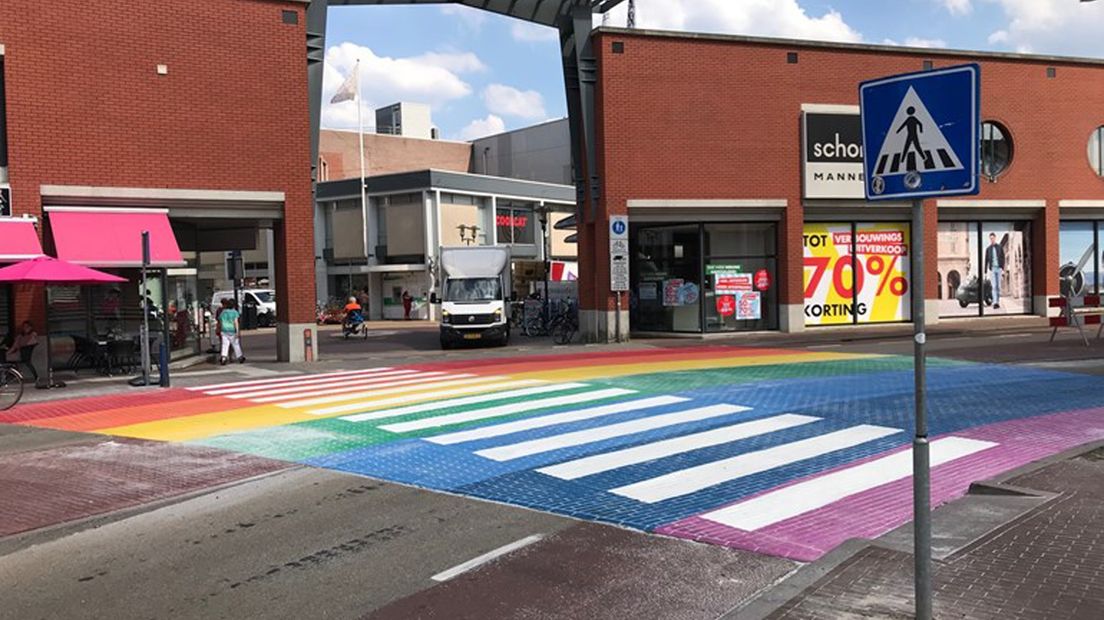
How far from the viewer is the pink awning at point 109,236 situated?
18547 millimetres

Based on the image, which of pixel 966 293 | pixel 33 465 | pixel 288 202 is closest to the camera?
pixel 33 465

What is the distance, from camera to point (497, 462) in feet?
28.9

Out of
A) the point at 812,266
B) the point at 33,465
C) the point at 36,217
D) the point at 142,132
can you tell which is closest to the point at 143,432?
the point at 33,465

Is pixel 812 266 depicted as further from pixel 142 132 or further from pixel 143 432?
pixel 143 432

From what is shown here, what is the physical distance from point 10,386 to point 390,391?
252 inches

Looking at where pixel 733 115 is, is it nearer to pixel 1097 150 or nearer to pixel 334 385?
pixel 1097 150

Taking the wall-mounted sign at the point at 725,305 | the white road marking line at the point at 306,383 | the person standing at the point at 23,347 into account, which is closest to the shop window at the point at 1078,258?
the wall-mounted sign at the point at 725,305

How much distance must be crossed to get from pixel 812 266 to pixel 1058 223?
34.5 feet

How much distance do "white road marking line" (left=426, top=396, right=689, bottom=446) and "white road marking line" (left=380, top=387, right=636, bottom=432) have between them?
2.14ft

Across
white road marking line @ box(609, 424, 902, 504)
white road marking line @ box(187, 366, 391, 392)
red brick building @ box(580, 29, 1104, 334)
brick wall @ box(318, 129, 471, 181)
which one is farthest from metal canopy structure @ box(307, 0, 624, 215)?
brick wall @ box(318, 129, 471, 181)

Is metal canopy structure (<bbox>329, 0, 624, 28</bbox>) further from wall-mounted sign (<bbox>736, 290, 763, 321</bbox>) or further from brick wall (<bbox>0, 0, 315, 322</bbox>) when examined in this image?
wall-mounted sign (<bbox>736, 290, 763, 321</bbox>)

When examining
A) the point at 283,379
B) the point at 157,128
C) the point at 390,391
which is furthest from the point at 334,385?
the point at 157,128

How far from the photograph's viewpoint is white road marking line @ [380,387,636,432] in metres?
11.2

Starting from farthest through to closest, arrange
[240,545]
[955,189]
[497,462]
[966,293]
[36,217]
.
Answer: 1. [966,293]
2. [36,217]
3. [497,462]
4. [240,545]
5. [955,189]
